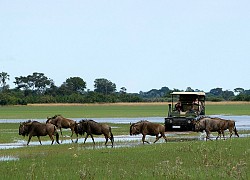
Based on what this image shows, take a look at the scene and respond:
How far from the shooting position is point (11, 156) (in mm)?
23750

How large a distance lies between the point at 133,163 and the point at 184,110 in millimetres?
19348

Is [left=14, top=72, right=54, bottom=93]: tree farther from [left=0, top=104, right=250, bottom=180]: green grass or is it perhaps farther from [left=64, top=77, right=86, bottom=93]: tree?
[left=0, top=104, right=250, bottom=180]: green grass

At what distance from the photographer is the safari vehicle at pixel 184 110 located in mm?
37375

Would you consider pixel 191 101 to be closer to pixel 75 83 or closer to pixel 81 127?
pixel 81 127

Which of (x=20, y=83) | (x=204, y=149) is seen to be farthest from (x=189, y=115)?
(x=20, y=83)

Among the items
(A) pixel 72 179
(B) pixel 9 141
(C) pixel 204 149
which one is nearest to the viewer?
(A) pixel 72 179

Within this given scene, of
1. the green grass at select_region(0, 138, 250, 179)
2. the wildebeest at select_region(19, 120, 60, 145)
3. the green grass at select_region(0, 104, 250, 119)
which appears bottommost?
the green grass at select_region(0, 138, 250, 179)

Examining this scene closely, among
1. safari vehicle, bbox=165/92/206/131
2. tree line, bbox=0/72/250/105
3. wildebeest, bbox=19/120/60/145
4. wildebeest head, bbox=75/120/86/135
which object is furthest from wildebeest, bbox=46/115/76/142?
tree line, bbox=0/72/250/105

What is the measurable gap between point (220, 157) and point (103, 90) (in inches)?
6598

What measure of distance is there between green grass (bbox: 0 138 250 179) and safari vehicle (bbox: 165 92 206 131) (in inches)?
421

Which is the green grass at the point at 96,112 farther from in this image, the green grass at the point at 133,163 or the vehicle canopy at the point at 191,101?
the green grass at the point at 133,163

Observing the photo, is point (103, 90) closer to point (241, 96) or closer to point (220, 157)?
point (241, 96)

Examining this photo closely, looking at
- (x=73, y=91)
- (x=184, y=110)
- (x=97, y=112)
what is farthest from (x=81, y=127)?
(x=73, y=91)

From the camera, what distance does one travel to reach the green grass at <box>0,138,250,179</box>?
54.9 ft
